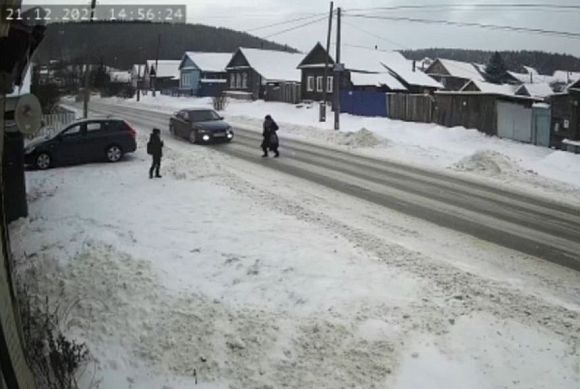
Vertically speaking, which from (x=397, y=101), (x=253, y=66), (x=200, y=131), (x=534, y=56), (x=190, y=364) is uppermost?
(x=534, y=56)

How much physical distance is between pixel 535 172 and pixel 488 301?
1321 centimetres

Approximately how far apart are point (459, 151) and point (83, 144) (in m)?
15.5

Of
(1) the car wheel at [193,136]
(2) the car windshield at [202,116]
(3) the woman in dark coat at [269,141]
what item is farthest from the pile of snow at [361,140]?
(1) the car wheel at [193,136]

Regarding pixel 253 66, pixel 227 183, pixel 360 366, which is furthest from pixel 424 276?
pixel 253 66

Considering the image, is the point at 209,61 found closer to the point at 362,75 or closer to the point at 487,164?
the point at 362,75

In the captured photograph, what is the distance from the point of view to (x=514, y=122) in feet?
92.6

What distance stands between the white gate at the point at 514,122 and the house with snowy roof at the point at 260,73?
97.6 feet

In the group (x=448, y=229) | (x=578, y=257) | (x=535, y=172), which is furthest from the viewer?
(x=535, y=172)

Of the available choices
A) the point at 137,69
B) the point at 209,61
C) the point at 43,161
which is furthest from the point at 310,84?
the point at 137,69

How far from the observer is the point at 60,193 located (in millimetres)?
14000

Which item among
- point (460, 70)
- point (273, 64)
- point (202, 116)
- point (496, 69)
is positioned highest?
point (460, 70)

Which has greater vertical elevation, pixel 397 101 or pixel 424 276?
pixel 397 101

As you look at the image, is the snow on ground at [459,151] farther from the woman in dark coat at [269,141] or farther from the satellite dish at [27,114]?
the satellite dish at [27,114]

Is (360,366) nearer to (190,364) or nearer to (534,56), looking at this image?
(190,364)
